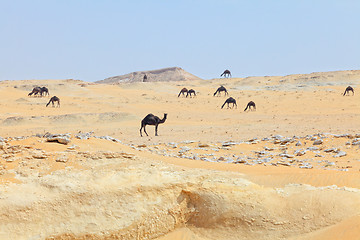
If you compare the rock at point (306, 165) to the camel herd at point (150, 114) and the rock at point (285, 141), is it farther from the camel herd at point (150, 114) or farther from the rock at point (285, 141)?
the camel herd at point (150, 114)

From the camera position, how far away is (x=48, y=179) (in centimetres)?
624

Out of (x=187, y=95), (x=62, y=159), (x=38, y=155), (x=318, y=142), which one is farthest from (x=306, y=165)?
(x=187, y=95)

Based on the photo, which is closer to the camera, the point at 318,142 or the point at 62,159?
the point at 62,159

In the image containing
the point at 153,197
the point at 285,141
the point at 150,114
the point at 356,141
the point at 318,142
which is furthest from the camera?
the point at 150,114

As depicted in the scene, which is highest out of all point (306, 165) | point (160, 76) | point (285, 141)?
point (160, 76)

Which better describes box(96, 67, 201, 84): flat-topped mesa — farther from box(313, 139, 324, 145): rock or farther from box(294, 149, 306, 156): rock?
box(294, 149, 306, 156): rock

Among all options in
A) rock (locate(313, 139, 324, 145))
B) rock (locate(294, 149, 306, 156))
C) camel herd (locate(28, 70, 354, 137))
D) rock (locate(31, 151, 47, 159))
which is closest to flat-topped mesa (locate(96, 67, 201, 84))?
camel herd (locate(28, 70, 354, 137))

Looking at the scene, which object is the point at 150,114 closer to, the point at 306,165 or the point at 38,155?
the point at 306,165

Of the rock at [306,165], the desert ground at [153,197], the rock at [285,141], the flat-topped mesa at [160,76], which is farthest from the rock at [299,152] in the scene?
the flat-topped mesa at [160,76]

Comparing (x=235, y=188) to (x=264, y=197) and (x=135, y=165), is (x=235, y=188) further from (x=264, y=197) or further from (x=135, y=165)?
(x=135, y=165)

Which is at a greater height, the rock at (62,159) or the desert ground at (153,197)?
the rock at (62,159)

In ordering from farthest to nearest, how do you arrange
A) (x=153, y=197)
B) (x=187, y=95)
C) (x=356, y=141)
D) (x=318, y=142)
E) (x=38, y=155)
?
(x=187, y=95) < (x=318, y=142) < (x=356, y=141) < (x=38, y=155) < (x=153, y=197)

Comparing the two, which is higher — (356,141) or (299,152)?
(356,141)

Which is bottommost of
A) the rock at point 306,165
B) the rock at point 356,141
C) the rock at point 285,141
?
the rock at point 306,165
